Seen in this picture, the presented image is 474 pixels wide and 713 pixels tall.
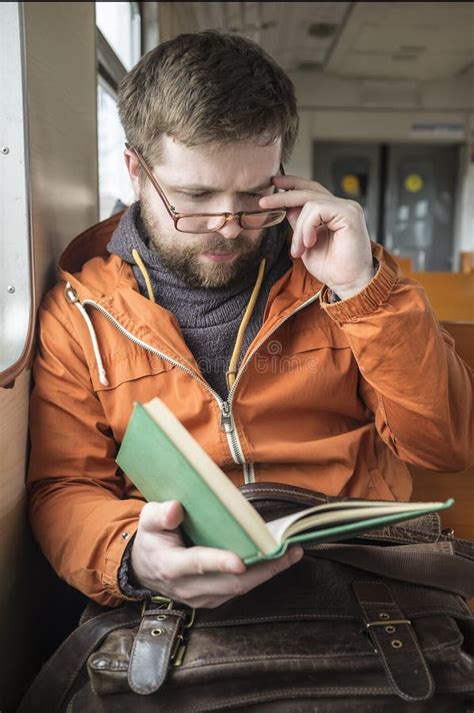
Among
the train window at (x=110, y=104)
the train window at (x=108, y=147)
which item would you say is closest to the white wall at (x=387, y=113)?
the train window at (x=110, y=104)

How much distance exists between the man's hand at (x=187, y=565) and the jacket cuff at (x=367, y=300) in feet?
1.47

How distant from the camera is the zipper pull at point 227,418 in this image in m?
1.35

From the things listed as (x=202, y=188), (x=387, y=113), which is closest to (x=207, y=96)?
(x=202, y=188)

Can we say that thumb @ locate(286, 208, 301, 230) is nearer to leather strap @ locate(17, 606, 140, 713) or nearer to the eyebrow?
the eyebrow

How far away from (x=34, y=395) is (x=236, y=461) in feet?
1.33

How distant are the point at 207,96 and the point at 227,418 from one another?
0.59 m

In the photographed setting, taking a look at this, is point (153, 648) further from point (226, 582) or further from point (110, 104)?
point (110, 104)

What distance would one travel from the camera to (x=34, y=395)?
141cm

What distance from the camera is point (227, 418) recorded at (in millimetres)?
1353

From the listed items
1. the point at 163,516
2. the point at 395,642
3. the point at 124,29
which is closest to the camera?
the point at 163,516

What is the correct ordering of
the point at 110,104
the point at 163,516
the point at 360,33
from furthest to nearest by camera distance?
the point at 360,33 < the point at 110,104 < the point at 163,516

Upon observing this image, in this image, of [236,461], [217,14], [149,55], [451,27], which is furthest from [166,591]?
[451,27]

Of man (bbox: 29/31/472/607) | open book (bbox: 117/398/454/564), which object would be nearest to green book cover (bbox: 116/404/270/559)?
open book (bbox: 117/398/454/564)

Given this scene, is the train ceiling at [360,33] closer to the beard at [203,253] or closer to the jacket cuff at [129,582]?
the beard at [203,253]
